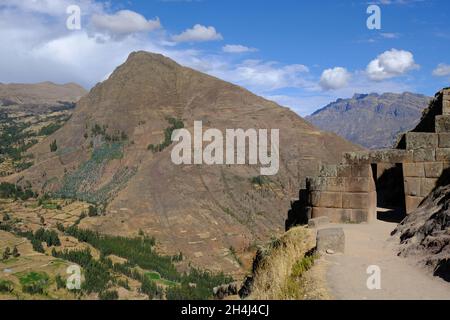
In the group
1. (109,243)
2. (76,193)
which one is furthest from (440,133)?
(76,193)

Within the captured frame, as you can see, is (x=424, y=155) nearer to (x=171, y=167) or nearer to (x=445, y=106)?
(x=445, y=106)

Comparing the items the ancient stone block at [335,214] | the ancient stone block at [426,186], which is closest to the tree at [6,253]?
the ancient stone block at [335,214]

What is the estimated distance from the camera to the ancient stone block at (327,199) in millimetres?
17781

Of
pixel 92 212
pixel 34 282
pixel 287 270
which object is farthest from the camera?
pixel 92 212

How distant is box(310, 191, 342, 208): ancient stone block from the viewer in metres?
17.8

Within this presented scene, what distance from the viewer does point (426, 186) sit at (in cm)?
1711

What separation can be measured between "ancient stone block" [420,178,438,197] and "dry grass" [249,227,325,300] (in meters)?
5.12

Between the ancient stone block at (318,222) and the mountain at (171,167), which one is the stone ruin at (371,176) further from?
the mountain at (171,167)

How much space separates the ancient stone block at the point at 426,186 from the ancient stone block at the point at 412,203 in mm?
232

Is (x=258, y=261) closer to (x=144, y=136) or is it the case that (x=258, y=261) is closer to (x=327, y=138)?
(x=327, y=138)

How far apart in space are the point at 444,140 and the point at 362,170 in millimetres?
3088

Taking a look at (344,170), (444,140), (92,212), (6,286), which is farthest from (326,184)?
(92,212)

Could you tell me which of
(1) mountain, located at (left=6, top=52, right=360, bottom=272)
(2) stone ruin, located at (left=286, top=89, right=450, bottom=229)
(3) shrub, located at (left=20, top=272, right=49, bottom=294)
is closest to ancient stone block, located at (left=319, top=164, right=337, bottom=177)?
(2) stone ruin, located at (left=286, top=89, right=450, bottom=229)

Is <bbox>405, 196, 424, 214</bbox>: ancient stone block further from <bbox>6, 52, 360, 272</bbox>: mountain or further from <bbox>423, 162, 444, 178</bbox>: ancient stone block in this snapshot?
<bbox>6, 52, 360, 272</bbox>: mountain
